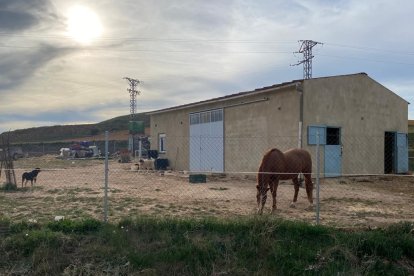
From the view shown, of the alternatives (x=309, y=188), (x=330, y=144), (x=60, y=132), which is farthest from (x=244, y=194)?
(x=60, y=132)

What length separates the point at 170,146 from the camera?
26.1 meters

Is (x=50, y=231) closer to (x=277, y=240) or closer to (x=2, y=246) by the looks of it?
(x=2, y=246)

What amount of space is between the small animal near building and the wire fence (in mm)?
81

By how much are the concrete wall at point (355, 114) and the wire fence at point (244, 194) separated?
0.08m

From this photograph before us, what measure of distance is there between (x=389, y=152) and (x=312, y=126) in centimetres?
668

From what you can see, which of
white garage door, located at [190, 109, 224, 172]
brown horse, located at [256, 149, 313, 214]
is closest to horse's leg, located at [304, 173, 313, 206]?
brown horse, located at [256, 149, 313, 214]

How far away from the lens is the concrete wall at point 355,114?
16.9 m

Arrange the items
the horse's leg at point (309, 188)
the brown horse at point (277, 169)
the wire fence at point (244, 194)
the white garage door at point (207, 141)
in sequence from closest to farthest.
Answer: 1. the wire fence at point (244, 194)
2. the brown horse at point (277, 169)
3. the horse's leg at point (309, 188)
4. the white garage door at point (207, 141)

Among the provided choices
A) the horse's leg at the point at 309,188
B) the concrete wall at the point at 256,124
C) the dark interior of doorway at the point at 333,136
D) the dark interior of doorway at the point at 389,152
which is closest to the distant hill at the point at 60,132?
the concrete wall at the point at 256,124

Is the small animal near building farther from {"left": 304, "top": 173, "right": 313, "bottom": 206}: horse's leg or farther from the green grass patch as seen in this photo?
the green grass patch

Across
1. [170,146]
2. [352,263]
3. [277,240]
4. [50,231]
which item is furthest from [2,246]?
[170,146]

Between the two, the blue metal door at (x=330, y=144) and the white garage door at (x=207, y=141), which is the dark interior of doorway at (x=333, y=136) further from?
the white garage door at (x=207, y=141)

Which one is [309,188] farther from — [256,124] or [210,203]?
[256,124]

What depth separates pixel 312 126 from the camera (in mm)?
16578
